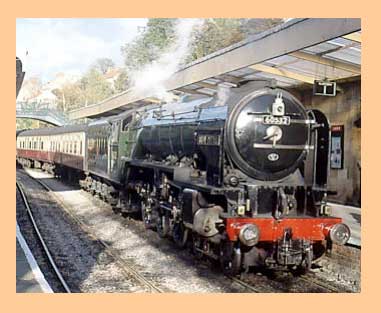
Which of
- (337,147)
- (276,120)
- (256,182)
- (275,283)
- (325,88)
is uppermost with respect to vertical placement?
(325,88)

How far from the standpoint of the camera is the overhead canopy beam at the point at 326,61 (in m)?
8.91

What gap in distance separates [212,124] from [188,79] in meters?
3.71

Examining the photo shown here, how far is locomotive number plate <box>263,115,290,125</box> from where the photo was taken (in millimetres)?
7422

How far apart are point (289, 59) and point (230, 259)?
3.70m

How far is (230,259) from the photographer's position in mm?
7352

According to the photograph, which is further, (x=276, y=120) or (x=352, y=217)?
(x=352, y=217)

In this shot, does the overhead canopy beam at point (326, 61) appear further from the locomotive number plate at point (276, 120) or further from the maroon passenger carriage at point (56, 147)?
the maroon passenger carriage at point (56, 147)

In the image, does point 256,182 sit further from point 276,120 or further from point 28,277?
point 28,277

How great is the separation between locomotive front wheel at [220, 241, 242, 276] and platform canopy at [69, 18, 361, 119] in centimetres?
297

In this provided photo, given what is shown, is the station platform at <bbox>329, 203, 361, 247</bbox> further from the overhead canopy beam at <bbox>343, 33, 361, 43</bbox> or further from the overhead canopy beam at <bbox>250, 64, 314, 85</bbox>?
the overhead canopy beam at <bbox>343, 33, 361, 43</bbox>

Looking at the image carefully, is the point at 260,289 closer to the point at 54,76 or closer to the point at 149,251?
the point at 149,251

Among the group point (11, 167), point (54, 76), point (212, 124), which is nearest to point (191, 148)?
point (212, 124)

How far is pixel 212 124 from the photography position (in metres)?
7.80

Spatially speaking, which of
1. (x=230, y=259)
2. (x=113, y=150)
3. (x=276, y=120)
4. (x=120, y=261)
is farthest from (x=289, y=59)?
(x=113, y=150)
